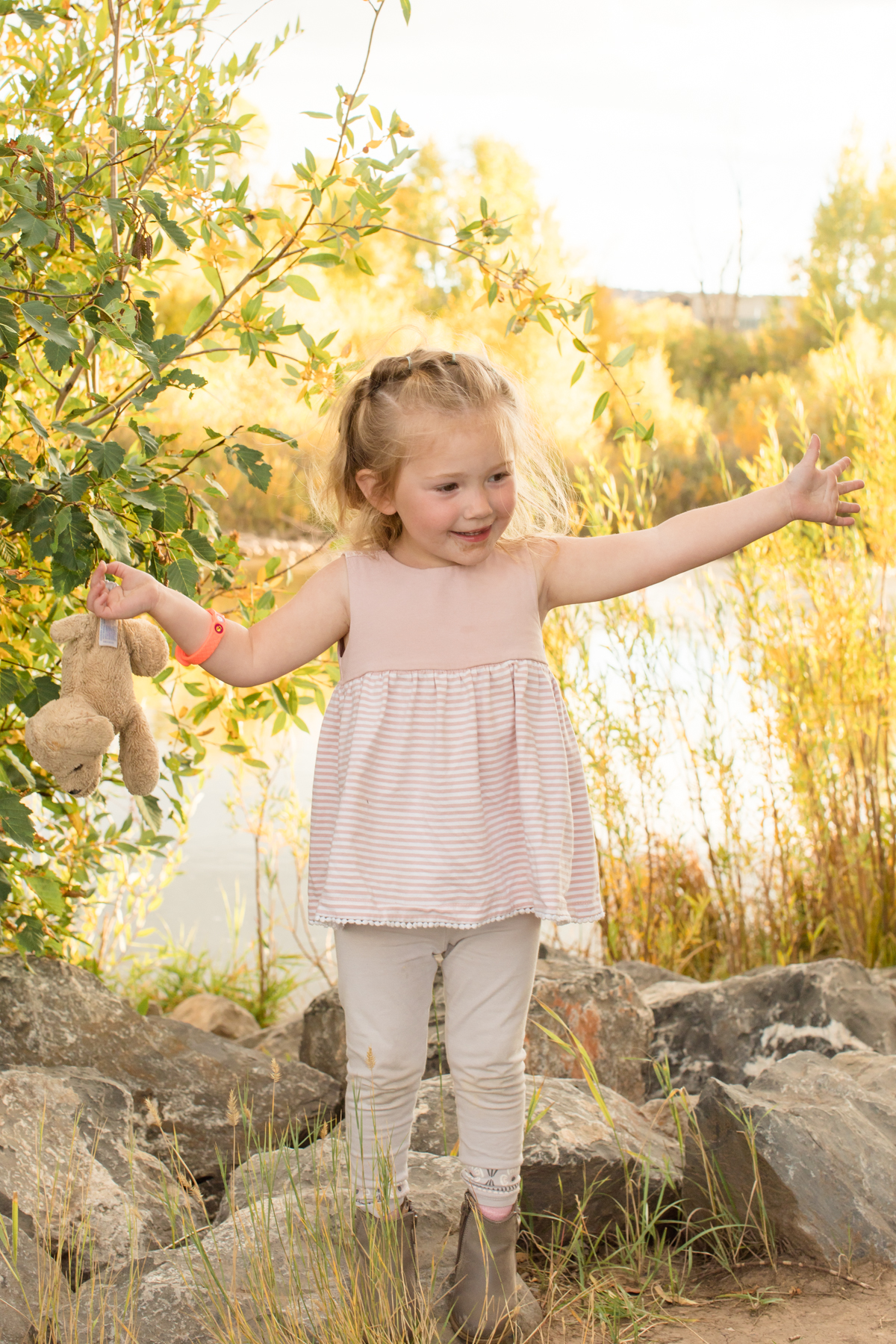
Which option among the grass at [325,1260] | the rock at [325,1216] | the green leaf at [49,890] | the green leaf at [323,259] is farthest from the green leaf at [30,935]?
Result: the green leaf at [323,259]

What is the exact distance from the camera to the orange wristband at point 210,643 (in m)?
1.54

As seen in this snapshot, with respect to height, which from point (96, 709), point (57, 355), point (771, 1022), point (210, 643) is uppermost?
point (57, 355)

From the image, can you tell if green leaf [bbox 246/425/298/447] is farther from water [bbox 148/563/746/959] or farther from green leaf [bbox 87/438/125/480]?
water [bbox 148/563/746/959]

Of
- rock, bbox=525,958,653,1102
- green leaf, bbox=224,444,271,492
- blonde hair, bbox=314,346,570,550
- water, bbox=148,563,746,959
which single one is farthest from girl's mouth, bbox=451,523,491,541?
water, bbox=148,563,746,959

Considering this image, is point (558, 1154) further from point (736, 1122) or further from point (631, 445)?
point (631, 445)

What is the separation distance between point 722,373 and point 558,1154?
2738cm

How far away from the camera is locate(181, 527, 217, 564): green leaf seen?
1.69 metres

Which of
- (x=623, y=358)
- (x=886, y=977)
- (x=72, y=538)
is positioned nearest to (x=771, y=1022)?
(x=886, y=977)

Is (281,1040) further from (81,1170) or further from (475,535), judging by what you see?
(475,535)

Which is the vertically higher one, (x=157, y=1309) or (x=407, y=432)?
(x=407, y=432)

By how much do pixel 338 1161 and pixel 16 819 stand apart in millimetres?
787

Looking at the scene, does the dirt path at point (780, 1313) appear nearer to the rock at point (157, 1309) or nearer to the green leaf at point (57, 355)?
the rock at point (157, 1309)

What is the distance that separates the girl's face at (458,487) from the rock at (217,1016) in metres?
2.24

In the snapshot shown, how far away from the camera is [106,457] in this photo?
4.86 ft
